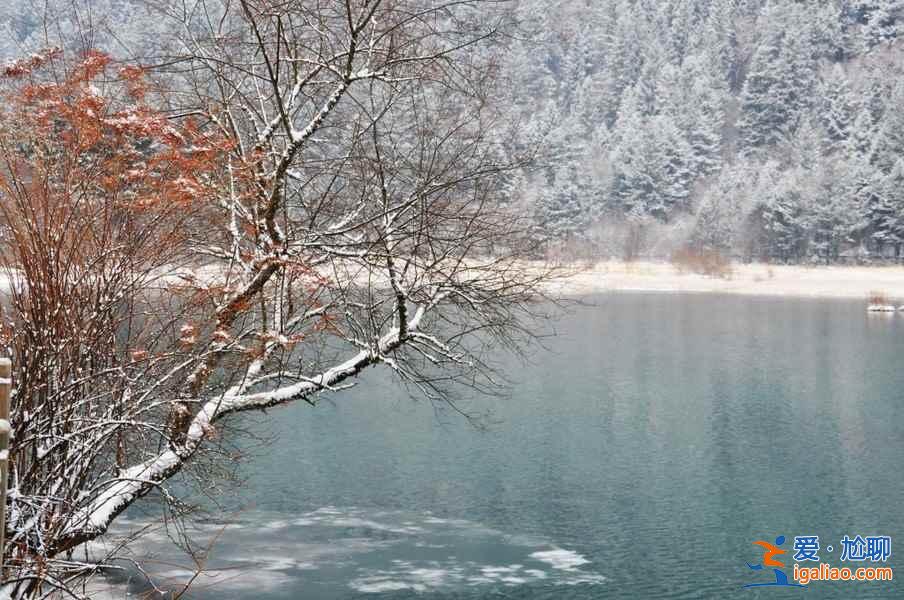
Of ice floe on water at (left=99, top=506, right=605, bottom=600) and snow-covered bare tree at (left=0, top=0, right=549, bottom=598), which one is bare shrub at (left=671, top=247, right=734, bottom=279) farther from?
snow-covered bare tree at (left=0, top=0, right=549, bottom=598)

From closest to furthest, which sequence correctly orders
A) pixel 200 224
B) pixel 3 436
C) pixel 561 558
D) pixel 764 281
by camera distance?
pixel 3 436, pixel 200 224, pixel 561 558, pixel 764 281

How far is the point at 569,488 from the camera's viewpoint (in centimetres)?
1315

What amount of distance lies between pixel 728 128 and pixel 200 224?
264 ft

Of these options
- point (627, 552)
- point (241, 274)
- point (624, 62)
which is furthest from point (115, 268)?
point (624, 62)

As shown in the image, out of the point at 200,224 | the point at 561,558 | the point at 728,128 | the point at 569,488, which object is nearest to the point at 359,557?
the point at 561,558

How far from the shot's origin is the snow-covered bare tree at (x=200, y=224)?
15.1 ft

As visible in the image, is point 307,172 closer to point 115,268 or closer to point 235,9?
point 235,9

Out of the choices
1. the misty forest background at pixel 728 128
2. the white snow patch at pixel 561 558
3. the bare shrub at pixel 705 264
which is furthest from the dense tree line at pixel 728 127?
the white snow patch at pixel 561 558

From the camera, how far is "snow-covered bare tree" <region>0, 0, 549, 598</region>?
461cm

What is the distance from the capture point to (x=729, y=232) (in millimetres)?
61969

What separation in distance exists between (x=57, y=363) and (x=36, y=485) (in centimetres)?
62

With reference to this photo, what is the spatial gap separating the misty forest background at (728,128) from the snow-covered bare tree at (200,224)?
1450 inches

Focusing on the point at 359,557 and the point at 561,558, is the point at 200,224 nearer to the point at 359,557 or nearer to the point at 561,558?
the point at 359,557

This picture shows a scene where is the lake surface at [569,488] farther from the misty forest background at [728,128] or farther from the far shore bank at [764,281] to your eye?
the misty forest background at [728,128]
